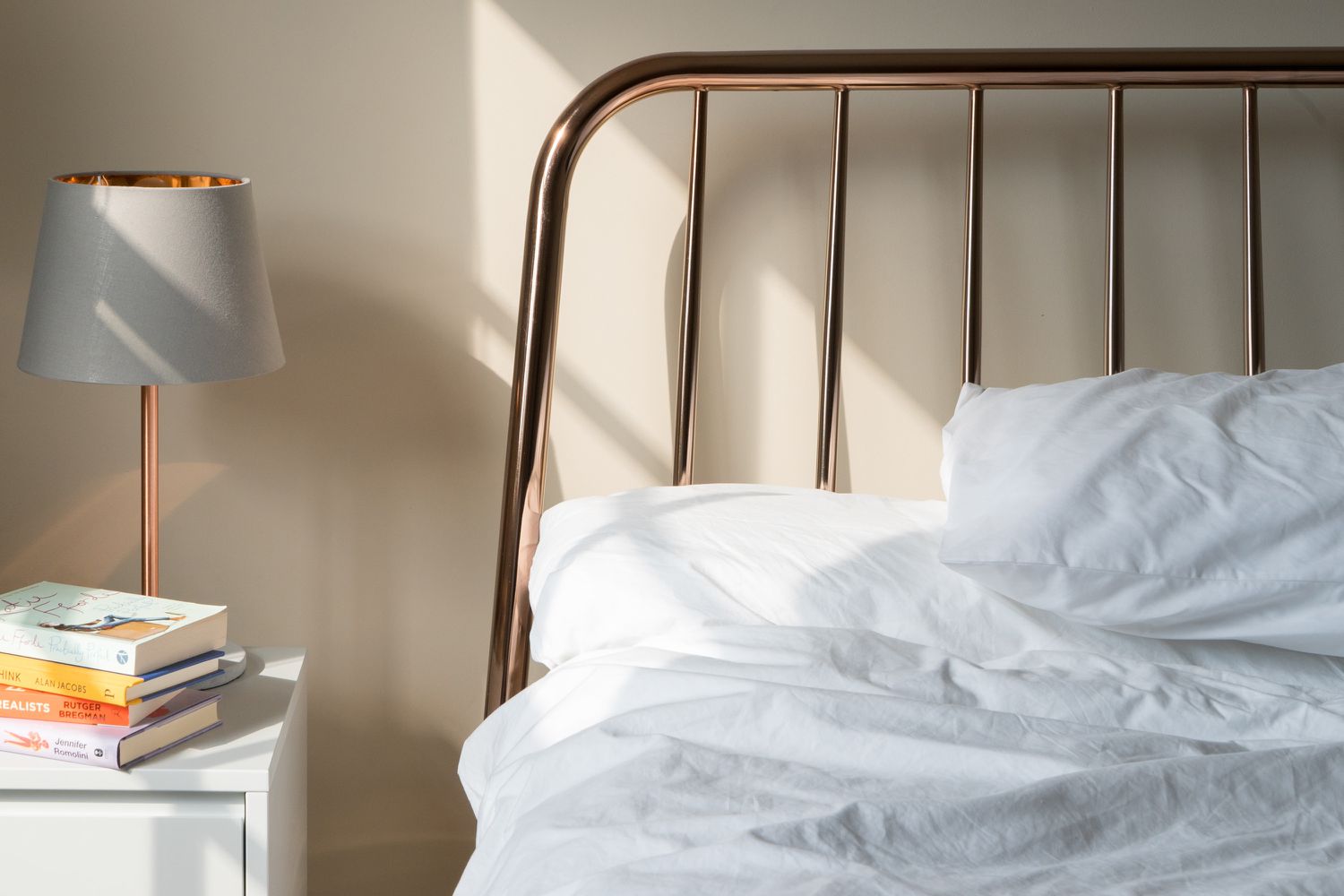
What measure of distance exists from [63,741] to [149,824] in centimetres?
11

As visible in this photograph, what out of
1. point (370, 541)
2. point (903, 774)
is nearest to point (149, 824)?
point (370, 541)

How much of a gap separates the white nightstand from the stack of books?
2cm

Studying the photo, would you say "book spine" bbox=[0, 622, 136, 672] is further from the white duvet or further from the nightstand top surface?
the white duvet

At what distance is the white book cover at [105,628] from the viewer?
1098 mm

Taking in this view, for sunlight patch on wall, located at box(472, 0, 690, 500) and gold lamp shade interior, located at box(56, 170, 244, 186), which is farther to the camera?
sunlight patch on wall, located at box(472, 0, 690, 500)

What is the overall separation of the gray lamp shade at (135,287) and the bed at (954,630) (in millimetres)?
339

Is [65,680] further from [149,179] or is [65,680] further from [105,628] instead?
[149,179]

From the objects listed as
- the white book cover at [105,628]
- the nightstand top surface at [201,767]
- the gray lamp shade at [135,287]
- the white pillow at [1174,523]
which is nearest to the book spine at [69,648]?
the white book cover at [105,628]

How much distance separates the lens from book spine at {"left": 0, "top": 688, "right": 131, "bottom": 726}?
1.11 meters

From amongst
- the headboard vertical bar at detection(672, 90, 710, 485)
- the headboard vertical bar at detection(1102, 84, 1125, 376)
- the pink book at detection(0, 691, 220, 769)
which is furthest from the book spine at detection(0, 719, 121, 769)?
the headboard vertical bar at detection(1102, 84, 1125, 376)

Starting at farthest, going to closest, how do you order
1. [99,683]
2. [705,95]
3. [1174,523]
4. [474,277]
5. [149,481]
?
[474,277] < [705,95] < [149,481] < [99,683] < [1174,523]

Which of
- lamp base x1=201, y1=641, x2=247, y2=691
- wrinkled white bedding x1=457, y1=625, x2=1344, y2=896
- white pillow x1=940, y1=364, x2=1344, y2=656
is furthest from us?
lamp base x1=201, y1=641, x2=247, y2=691

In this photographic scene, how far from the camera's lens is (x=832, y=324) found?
1.46m

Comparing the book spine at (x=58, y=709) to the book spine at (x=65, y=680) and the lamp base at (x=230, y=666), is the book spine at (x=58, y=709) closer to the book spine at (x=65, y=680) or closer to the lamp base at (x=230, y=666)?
the book spine at (x=65, y=680)
